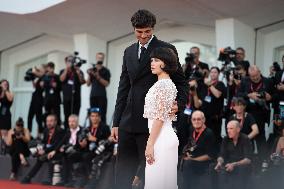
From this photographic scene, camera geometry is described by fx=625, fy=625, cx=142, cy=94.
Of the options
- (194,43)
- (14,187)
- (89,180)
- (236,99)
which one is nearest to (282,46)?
(194,43)

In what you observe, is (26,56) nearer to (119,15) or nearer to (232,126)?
(119,15)

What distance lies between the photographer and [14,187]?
29.6 ft

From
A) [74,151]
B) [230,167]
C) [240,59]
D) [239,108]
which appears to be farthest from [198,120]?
[74,151]

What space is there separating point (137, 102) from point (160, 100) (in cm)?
29

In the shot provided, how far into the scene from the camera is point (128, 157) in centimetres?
455

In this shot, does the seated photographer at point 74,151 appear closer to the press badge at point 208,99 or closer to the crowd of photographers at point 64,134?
the crowd of photographers at point 64,134

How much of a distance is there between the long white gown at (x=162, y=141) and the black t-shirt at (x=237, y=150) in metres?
3.51

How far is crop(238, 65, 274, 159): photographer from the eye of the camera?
8547 mm

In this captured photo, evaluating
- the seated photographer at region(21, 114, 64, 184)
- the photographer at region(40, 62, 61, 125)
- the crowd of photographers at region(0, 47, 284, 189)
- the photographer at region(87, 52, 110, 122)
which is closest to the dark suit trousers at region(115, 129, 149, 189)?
the crowd of photographers at region(0, 47, 284, 189)

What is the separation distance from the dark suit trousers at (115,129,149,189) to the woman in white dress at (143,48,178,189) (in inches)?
6.8

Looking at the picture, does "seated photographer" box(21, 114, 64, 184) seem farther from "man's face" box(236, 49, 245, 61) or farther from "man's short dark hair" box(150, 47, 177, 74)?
"man's short dark hair" box(150, 47, 177, 74)

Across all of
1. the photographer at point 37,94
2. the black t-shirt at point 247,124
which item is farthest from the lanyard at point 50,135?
the black t-shirt at point 247,124

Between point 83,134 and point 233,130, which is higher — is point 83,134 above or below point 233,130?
below

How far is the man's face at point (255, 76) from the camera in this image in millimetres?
8625
